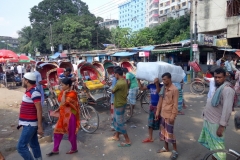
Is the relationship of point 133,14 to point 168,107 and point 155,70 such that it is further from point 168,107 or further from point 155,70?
point 168,107

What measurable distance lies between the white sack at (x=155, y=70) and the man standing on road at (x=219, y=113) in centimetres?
178

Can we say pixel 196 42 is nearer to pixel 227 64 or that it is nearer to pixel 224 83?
pixel 227 64

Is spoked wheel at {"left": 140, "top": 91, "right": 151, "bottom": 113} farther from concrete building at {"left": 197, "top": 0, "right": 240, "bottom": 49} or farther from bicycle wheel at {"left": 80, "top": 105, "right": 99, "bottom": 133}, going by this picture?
concrete building at {"left": 197, "top": 0, "right": 240, "bottom": 49}

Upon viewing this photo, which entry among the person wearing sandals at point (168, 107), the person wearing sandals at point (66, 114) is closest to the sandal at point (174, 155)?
the person wearing sandals at point (168, 107)

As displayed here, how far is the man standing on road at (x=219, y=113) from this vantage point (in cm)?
282

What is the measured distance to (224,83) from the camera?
2.96 metres

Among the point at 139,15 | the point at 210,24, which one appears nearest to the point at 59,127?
the point at 210,24

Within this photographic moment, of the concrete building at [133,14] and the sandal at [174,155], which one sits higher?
the concrete building at [133,14]

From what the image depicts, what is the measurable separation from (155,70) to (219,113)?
2.05 meters

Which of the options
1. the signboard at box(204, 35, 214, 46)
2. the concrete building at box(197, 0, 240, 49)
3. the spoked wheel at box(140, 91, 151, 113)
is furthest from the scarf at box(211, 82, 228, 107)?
the concrete building at box(197, 0, 240, 49)

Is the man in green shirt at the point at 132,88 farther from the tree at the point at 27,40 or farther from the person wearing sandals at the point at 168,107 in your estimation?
the tree at the point at 27,40

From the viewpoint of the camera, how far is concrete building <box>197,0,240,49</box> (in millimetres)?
17750

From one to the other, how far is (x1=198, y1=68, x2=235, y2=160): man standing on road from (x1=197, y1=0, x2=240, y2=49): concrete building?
16.1 m

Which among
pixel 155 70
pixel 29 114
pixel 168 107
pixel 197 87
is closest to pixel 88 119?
pixel 155 70
